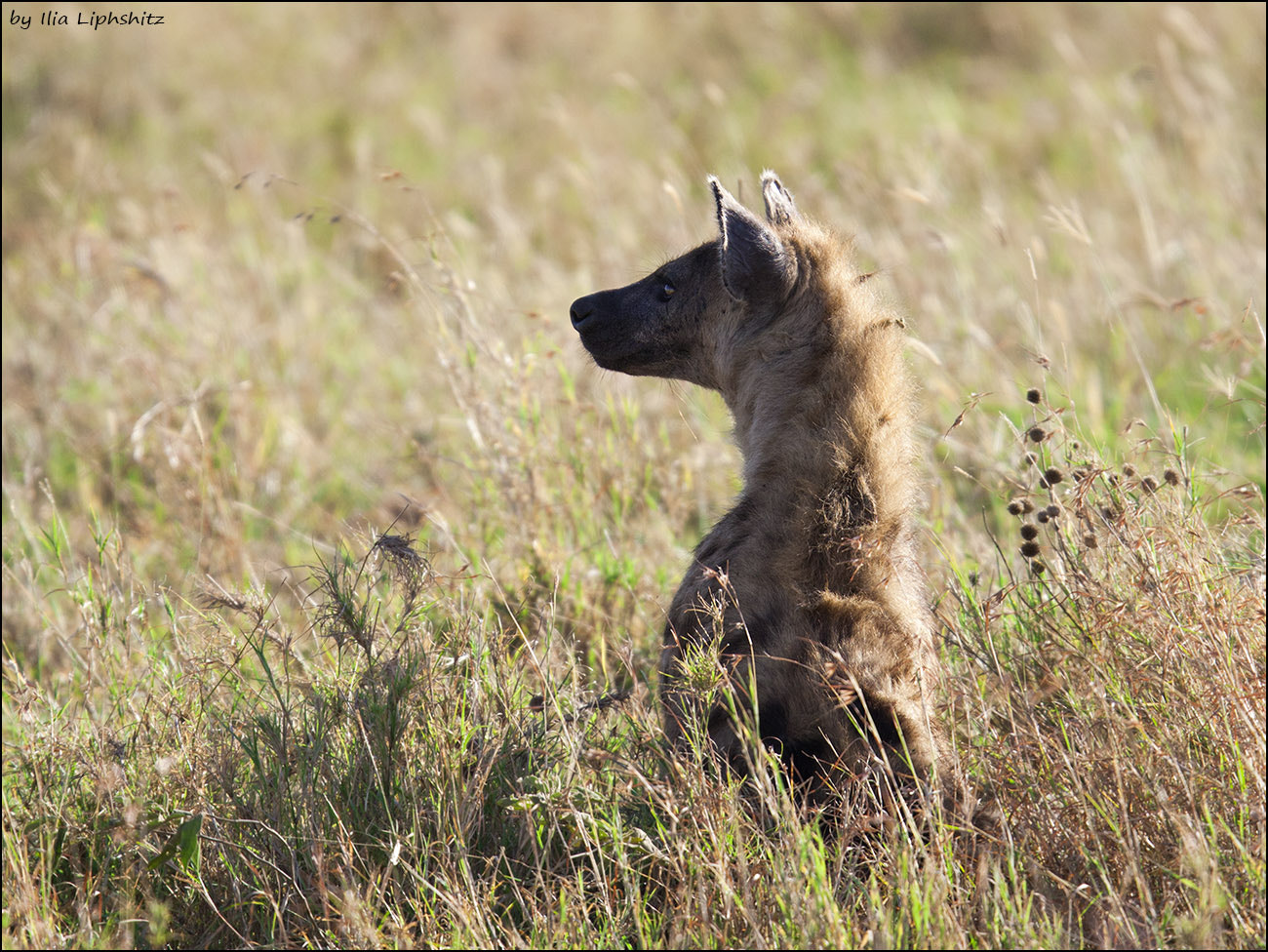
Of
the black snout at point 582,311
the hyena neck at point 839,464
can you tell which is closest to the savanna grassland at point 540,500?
the hyena neck at point 839,464

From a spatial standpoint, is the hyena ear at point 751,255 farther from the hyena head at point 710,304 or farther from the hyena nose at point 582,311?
the hyena nose at point 582,311

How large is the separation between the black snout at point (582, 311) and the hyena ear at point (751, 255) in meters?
0.66

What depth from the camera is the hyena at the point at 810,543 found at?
2949mm

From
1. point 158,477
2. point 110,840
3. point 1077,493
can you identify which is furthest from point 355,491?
point 1077,493

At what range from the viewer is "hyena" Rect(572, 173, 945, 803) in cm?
295

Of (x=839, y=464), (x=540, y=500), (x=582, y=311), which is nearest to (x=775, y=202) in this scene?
(x=582, y=311)

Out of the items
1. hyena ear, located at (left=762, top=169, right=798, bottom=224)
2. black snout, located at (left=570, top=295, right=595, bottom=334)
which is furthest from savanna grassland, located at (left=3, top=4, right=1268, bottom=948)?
black snout, located at (left=570, top=295, right=595, bottom=334)

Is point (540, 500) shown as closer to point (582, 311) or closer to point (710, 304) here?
point (582, 311)

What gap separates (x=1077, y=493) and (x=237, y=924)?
89.5 inches

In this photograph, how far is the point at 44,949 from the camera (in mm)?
2561

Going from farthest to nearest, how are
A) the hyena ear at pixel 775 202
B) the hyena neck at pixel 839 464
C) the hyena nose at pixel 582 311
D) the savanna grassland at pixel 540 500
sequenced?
the hyena nose at pixel 582 311 < the hyena ear at pixel 775 202 < the hyena neck at pixel 839 464 < the savanna grassland at pixel 540 500

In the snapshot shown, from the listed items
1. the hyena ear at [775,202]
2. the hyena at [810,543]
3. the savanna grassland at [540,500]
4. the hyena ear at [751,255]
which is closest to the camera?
the savanna grassland at [540,500]

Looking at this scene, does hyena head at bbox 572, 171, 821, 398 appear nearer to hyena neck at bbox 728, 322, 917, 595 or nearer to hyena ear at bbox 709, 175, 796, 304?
hyena ear at bbox 709, 175, 796, 304

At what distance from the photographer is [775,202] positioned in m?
3.85
